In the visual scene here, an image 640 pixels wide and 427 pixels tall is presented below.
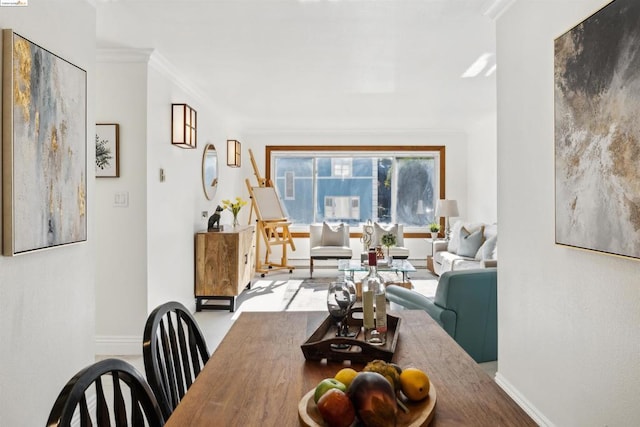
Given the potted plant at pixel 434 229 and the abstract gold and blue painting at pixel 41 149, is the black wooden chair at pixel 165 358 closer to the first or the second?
the abstract gold and blue painting at pixel 41 149

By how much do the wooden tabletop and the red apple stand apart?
0.13 meters

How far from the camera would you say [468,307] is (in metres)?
3.27

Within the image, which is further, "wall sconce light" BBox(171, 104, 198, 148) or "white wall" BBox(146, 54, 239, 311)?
"wall sconce light" BBox(171, 104, 198, 148)

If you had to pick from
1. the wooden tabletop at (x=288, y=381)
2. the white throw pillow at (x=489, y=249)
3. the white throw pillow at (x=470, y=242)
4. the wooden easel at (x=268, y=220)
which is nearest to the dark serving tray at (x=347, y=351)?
the wooden tabletop at (x=288, y=381)

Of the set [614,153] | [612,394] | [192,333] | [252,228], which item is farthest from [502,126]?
[252,228]

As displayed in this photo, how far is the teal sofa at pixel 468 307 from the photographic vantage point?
3.20m

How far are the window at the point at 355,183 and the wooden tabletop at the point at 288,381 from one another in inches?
285

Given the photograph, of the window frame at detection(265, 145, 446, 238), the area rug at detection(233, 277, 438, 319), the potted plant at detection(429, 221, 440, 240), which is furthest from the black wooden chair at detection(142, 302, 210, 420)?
the window frame at detection(265, 145, 446, 238)

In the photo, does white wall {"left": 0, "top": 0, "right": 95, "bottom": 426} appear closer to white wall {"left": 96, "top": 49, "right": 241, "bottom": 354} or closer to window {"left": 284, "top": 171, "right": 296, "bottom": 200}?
white wall {"left": 96, "top": 49, "right": 241, "bottom": 354}

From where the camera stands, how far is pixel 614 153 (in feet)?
6.19

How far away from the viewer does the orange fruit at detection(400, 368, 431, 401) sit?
112cm

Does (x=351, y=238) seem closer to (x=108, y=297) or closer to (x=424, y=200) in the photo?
(x=424, y=200)

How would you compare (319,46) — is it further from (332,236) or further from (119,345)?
(332,236)

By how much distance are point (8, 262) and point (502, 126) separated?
282 cm
